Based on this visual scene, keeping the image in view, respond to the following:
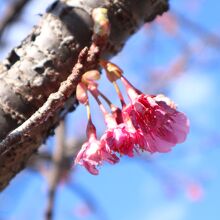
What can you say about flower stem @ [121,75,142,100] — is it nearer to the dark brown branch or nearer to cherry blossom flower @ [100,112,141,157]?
cherry blossom flower @ [100,112,141,157]

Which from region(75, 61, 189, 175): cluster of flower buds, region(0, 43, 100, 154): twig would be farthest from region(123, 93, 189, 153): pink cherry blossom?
region(0, 43, 100, 154): twig

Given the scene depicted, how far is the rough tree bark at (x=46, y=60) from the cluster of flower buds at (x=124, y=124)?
0.26 feet

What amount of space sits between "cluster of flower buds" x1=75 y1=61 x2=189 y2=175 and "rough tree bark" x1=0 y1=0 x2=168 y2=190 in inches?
3.2

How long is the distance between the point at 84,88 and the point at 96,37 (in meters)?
0.11

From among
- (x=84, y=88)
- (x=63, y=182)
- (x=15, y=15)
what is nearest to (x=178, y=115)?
(x=84, y=88)

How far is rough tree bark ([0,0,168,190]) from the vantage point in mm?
967

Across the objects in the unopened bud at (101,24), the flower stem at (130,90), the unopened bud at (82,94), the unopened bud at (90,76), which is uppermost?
the unopened bud at (101,24)

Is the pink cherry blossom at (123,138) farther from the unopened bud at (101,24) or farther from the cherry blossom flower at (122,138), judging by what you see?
the unopened bud at (101,24)

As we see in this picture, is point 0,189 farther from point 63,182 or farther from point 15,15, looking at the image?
point 63,182

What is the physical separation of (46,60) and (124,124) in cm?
21

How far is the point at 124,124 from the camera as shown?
3.04ft

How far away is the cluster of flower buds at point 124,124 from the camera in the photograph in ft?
3.01

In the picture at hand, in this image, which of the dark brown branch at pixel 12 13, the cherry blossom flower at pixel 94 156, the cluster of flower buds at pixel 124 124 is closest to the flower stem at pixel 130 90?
the cluster of flower buds at pixel 124 124

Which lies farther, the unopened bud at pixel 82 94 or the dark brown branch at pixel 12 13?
the dark brown branch at pixel 12 13
